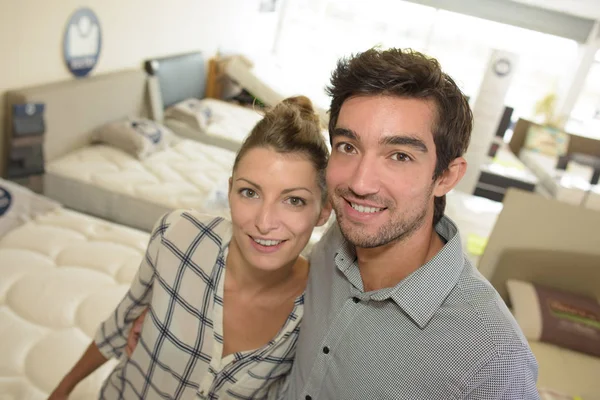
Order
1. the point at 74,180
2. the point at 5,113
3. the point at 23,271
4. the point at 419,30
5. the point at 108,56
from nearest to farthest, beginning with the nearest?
the point at 23,271
the point at 5,113
the point at 74,180
the point at 108,56
the point at 419,30

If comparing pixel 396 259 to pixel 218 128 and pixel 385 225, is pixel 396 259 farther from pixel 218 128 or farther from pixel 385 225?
pixel 218 128

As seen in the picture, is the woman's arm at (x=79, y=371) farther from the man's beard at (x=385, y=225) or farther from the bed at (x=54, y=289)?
the man's beard at (x=385, y=225)

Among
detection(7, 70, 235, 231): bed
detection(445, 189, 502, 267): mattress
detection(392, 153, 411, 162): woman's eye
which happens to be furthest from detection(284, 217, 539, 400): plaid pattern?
detection(445, 189, 502, 267): mattress

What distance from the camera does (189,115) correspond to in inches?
158

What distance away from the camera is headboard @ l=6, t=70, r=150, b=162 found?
263cm

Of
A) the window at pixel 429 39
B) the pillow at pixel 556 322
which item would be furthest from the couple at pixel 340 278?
the window at pixel 429 39

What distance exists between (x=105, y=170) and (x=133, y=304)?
186 centimetres

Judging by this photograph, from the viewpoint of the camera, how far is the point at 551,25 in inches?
237

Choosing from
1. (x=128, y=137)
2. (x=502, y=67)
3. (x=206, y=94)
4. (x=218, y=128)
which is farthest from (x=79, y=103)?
(x=502, y=67)

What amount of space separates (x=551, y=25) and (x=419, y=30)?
170 centimetres

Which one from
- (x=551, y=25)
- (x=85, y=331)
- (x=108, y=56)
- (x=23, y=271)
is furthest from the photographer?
(x=551, y=25)

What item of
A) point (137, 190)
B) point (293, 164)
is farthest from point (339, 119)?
point (137, 190)

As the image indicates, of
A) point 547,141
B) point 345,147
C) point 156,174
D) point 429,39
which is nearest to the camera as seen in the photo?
point 345,147

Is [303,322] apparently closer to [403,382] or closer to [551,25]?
[403,382]
